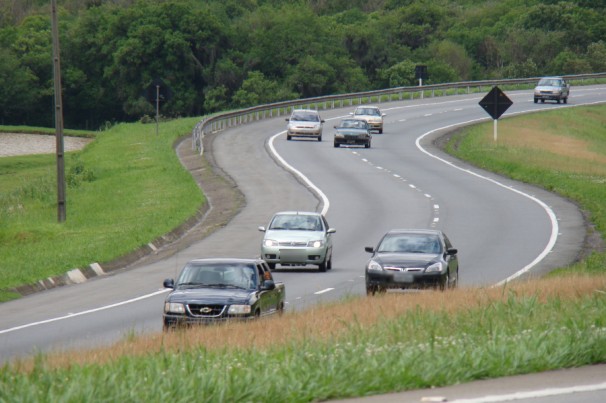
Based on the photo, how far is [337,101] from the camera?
95500mm

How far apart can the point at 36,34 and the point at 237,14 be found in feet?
94.0

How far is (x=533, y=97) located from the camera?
101m

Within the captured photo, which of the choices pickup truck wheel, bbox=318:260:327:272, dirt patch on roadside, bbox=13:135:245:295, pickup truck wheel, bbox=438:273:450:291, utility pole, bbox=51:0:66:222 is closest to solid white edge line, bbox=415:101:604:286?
pickup truck wheel, bbox=438:273:450:291

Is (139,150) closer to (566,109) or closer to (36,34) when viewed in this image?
(566,109)

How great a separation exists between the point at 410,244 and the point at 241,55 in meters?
91.8

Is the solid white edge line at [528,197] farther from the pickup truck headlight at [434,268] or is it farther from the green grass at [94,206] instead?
the green grass at [94,206]

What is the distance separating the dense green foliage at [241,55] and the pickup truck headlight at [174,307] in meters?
88.7

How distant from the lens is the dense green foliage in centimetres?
11231

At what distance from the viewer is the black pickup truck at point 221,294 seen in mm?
19578

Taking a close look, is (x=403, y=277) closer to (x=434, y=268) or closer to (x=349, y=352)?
(x=434, y=268)

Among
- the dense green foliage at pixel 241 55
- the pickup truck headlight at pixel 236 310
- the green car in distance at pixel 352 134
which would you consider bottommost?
the pickup truck headlight at pixel 236 310

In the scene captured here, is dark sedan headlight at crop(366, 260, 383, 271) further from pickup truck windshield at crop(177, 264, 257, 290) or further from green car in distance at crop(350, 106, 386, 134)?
green car in distance at crop(350, 106, 386, 134)

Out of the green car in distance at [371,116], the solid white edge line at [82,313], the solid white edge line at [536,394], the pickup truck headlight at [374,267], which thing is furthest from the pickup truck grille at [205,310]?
the green car in distance at [371,116]

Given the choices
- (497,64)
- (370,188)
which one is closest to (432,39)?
(497,64)
